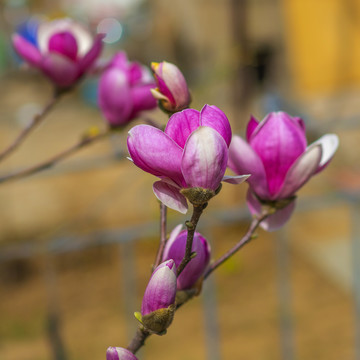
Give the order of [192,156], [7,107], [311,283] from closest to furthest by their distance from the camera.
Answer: [192,156]
[311,283]
[7,107]

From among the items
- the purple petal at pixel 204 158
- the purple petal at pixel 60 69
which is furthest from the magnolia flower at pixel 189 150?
the purple petal at pixel 60 69

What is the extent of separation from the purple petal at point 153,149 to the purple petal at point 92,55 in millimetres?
356

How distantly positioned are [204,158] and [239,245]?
11 centimetres

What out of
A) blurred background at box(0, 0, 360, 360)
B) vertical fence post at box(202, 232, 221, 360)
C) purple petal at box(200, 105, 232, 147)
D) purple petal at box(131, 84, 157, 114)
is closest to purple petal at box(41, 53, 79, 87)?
purple petal at box(131, 84, 157, 114)

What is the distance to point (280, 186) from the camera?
55cm

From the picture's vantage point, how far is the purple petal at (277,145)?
0.54m

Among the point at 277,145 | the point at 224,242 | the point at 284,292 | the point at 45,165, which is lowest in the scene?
the point at 224,242

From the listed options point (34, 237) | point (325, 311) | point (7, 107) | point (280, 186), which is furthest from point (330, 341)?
point (7, 107)

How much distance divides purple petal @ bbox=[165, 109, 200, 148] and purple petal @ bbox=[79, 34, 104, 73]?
357 millimetres

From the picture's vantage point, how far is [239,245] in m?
0.52

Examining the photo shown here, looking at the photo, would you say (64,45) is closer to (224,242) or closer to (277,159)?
(277,159)

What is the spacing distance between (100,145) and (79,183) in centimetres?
64

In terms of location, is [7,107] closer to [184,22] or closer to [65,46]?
[184,22]

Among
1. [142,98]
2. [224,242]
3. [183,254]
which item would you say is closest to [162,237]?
[183,254]
